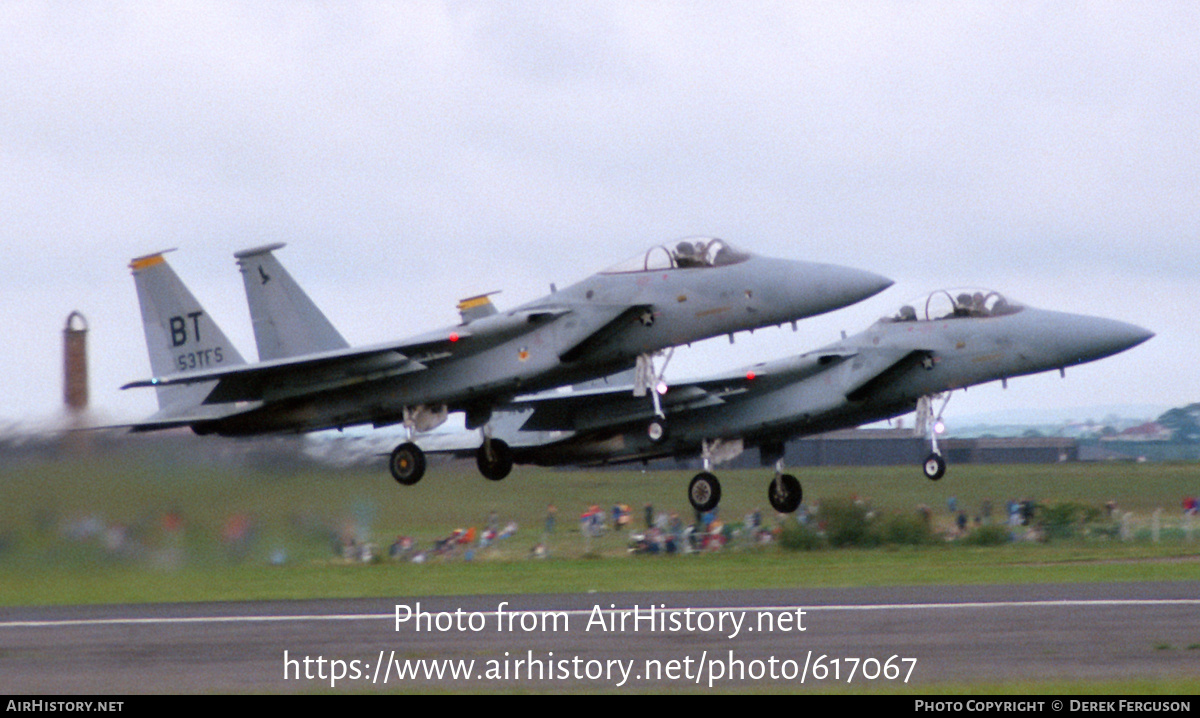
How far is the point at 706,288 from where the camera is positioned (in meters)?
21.5

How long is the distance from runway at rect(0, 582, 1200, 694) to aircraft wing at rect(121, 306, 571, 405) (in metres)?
3.56

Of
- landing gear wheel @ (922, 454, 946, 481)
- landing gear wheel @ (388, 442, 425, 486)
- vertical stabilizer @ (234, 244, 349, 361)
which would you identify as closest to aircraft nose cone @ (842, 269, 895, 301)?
landing gear wheel @ (922, 454, 946, 481)

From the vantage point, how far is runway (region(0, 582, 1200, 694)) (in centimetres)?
1236

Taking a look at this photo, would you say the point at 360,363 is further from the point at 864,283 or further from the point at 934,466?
the point at 934,466

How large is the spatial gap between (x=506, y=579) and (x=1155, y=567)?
10.4 metres

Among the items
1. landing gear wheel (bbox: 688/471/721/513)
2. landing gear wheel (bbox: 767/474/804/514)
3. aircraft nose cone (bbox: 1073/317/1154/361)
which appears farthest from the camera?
landing gear wheel (bbox: 767/474/804/514)

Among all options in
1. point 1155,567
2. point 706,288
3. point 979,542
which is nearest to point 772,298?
A: point 706,288

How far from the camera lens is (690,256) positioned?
21781mm

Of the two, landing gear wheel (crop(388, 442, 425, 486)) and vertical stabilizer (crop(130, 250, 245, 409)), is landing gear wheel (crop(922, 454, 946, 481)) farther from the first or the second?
vertical stabilizer (crop(130, 250, 245, 409))

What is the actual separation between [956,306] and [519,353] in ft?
29.4

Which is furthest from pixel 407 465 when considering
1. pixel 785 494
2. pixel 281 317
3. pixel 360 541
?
pixel 785 494

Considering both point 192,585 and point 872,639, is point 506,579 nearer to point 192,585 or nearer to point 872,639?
point 192,585

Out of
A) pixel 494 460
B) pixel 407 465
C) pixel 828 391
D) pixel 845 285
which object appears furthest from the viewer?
pixel 828 391

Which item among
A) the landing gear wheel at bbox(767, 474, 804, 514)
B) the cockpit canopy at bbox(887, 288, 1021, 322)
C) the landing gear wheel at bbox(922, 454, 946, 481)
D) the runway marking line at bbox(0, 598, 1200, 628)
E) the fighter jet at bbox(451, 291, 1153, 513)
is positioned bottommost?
the runway marking line at bbox(0, 598, 1200, 628)
